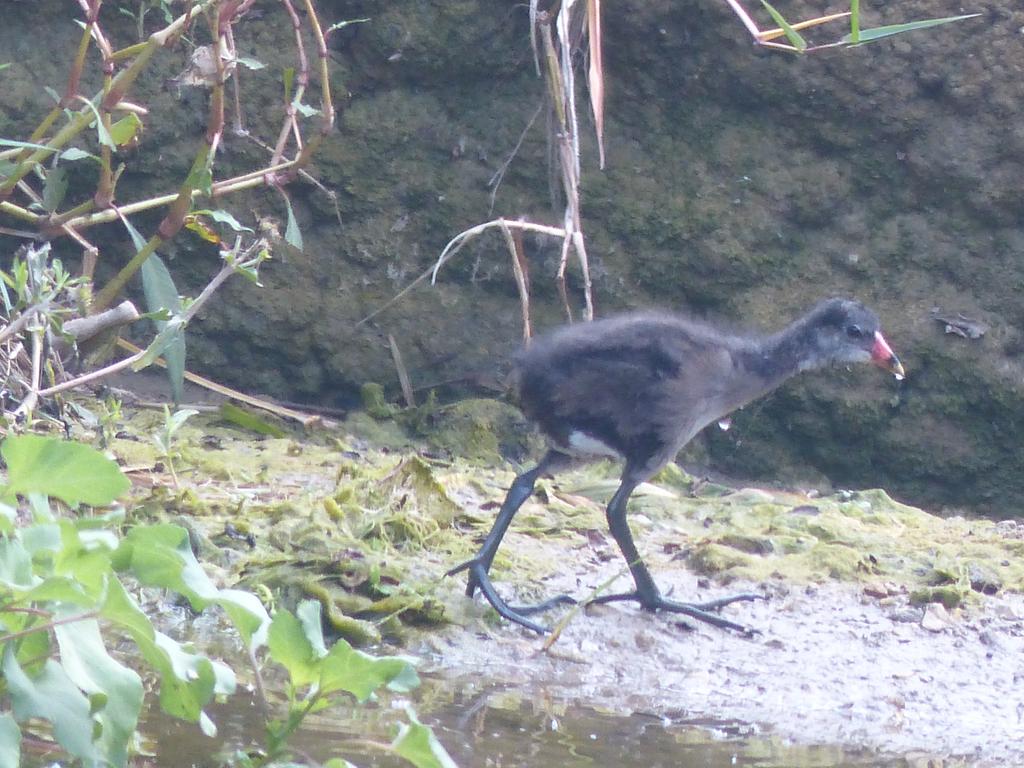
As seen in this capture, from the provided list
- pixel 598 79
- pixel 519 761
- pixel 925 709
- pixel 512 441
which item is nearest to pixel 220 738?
pixel 519 761

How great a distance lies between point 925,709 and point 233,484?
96.9 inches

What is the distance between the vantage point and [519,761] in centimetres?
308

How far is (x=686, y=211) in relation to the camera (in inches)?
239

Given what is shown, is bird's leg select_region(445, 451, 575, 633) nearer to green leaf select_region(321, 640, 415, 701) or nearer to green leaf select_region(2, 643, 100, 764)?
green leaf select_region(321, 640, 415, 701)

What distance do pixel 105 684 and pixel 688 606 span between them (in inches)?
96.4

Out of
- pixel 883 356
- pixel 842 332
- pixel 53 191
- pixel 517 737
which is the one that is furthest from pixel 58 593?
pixel 883 356

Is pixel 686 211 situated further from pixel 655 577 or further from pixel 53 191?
pixel 53 191

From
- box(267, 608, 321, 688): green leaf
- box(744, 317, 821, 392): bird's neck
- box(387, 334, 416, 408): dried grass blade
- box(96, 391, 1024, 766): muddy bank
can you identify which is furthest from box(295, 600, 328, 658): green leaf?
box(387, 334, 416, 408): dried grass blade

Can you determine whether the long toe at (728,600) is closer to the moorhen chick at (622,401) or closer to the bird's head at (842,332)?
the moorhen chick at (622,401)

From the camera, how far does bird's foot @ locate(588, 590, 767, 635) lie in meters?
4.27

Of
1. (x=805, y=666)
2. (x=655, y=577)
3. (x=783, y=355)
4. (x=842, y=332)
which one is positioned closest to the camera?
(x=805, y=666)

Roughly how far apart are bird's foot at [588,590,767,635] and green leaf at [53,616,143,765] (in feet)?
7.21

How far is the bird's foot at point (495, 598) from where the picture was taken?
4.14 meters

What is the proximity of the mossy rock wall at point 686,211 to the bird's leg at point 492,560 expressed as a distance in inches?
69.7
